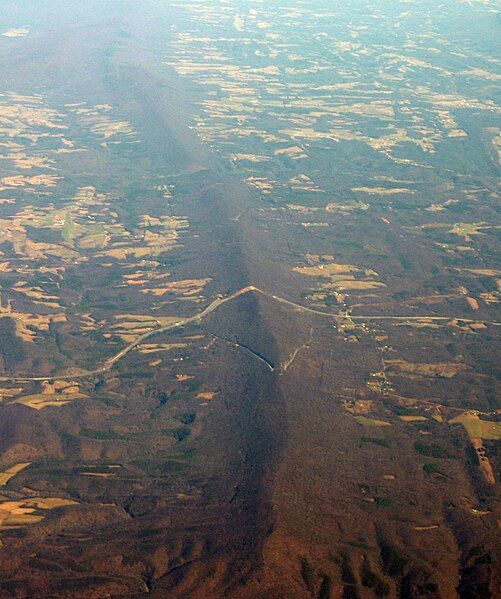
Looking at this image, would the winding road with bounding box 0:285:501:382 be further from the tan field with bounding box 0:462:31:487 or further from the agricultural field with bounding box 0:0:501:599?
the tan field with bounding box 0:462:31:487

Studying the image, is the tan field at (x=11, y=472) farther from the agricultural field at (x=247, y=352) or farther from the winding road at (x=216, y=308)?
the winding road at (x=216, y=308)

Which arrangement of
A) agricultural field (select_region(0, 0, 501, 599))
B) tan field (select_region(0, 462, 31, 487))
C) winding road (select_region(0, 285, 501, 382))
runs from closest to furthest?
agricultural field (select_region(0, 0, 501, 599)) < tan field (select_region(0, 462, 31, 487)) < winding road (select_region(0, 285, 501, 382))

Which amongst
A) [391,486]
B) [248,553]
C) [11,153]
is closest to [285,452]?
[391,486]

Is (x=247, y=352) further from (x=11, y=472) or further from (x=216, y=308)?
(x=11, y=472)

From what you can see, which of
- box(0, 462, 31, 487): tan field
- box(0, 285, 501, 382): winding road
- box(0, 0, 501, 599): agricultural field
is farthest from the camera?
box(0, 285, 501, 382): winding road

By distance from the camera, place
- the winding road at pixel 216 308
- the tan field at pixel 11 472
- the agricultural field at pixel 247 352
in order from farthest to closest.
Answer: the winding road at pixel 216 308 < the tan field at pixel 11 472 < the agricultural field at pixel 247 352

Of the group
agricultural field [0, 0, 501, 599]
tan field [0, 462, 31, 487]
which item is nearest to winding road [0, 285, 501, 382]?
agricultural field [0, 0, 501, 599]

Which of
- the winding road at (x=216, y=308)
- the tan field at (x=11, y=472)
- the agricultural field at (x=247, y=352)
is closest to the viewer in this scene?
the agricultural field at (x=247, y=352)

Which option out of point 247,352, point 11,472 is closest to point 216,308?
point 247,352

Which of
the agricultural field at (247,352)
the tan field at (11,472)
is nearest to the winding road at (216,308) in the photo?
the agricultural field at (247,352)

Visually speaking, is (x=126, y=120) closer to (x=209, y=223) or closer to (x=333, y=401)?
(x=209, y=223)

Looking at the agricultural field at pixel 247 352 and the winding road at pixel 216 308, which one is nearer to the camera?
the agricultural field at pixel 247 352

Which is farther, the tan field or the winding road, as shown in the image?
the winding road
